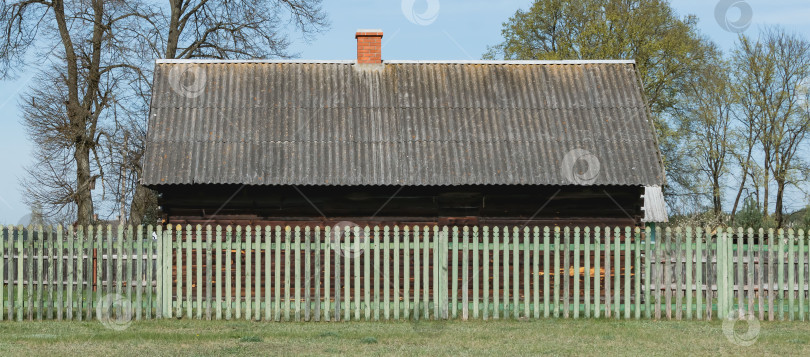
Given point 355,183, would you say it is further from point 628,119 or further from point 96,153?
point 96,153

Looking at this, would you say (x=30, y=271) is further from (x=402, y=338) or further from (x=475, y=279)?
(x=475, y=279)

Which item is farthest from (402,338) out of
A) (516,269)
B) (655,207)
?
(655,207)

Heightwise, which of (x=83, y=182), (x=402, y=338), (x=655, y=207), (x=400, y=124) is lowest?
(x=402, y=338)

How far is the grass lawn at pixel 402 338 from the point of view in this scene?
10.8m

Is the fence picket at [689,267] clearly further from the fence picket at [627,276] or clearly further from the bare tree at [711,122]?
the bare tree at [711,122]

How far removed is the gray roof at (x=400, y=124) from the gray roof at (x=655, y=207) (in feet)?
43.1

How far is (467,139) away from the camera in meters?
18.0

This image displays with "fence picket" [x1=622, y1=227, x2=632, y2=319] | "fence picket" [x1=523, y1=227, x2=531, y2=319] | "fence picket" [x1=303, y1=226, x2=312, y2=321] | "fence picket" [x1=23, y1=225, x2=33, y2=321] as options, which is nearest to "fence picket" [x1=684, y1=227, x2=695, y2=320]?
"fence picket" [x1=622, y1=227, x2=632, y2=319]

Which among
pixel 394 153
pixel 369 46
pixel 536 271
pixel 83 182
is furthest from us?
pixel 83 182

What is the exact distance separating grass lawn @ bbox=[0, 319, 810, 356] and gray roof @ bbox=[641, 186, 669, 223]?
18.2m

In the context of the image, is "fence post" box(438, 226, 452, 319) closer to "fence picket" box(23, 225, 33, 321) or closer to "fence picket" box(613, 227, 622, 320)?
"fence picket" box(613, 227, 622, 320)

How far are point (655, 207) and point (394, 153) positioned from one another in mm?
18382

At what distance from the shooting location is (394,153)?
17531 millimetres

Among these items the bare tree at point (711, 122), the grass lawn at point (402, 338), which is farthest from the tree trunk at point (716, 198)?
the grass lawn at point (402, 338)
